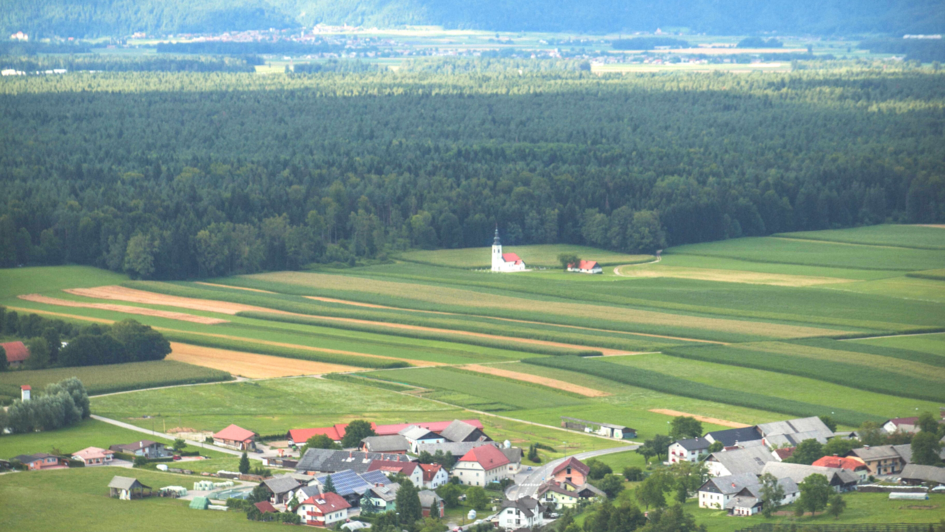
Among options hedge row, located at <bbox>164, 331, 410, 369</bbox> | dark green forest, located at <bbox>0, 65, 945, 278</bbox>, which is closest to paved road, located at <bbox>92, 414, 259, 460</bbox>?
hedge row, located at <bbox>164, 331, 410, 369</bbox>

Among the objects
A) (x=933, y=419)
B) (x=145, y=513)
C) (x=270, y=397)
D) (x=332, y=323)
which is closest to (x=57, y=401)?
(x=270, y=397)

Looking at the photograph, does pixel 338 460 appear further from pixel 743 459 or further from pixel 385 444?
pixel 743 459

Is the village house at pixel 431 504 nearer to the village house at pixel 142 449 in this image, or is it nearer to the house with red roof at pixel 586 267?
the village house at pixel 142 449

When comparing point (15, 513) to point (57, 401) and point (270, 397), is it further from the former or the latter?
point (270, 397)

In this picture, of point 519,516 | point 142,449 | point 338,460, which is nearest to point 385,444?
point 338,460

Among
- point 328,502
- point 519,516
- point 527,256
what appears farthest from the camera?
point 527,256

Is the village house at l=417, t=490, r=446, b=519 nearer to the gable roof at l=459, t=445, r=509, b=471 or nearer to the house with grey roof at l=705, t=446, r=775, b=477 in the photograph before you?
the gable roof at l=459, t=445, r=509, b=471

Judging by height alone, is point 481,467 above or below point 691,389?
below
